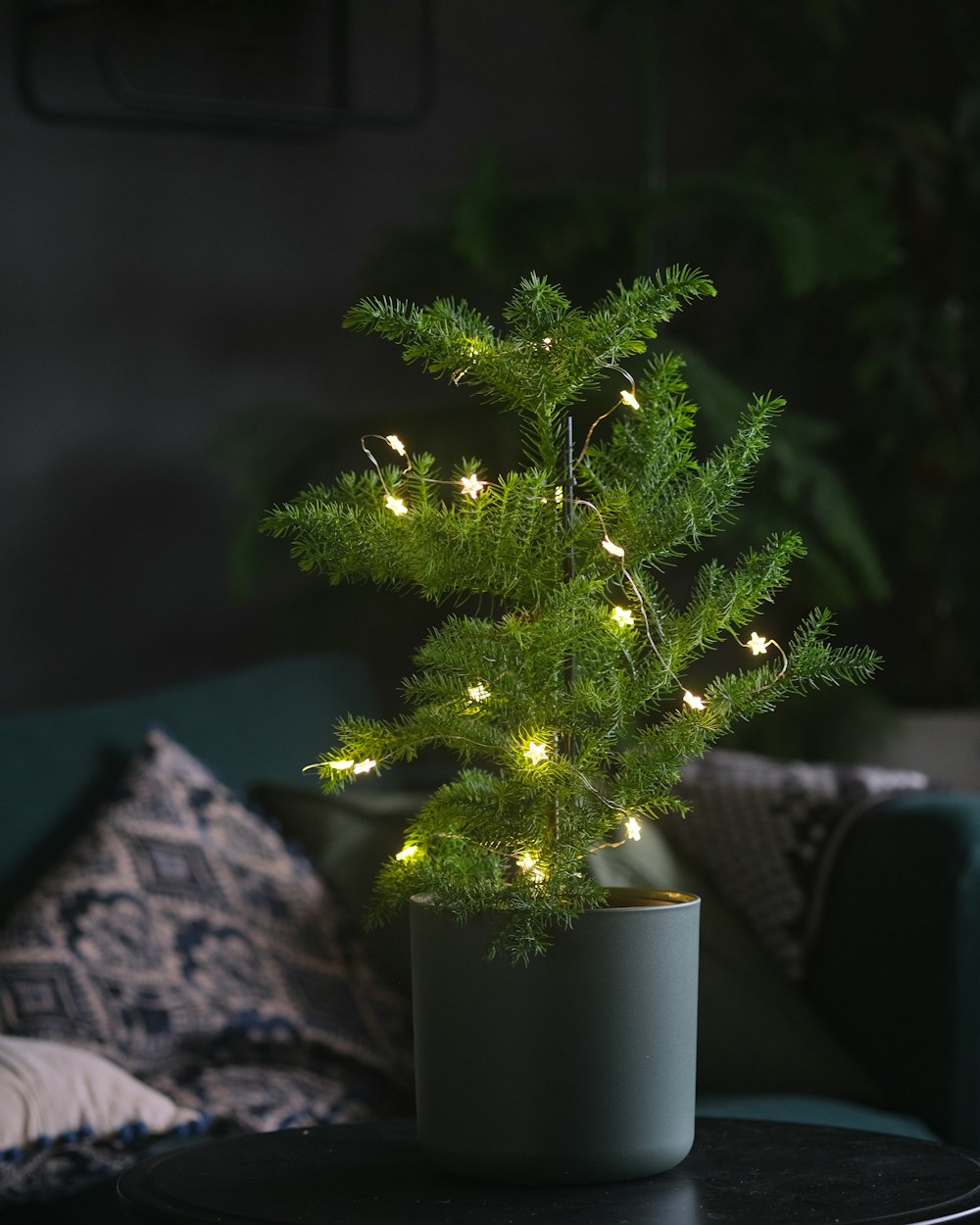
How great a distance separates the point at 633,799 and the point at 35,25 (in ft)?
5.56

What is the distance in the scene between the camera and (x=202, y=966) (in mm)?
1653

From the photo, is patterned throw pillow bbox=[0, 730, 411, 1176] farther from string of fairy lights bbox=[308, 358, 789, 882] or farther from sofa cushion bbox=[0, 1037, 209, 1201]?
string of fairy lights bbox=[308, 358, 789, 882]

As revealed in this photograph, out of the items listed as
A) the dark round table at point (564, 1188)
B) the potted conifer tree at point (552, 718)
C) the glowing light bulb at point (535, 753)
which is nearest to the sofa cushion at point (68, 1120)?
the dark round table at point (564, 1188)

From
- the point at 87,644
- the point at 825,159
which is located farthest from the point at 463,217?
the point at 87,644

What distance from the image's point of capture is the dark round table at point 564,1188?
0.88 meters

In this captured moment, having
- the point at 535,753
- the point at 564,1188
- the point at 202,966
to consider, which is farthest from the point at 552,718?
the point at 202,966

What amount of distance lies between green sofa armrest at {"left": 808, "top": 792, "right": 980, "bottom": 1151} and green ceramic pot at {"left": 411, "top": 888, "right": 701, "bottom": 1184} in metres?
0.75

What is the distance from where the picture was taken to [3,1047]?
1400 mm

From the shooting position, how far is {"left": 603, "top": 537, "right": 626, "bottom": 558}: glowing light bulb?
96cm

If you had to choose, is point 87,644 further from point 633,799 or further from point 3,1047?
point 633,799

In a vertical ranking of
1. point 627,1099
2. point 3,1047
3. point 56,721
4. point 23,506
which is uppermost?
point 23,506

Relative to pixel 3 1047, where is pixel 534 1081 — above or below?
above

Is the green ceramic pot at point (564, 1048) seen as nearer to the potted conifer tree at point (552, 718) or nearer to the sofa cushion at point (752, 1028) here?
the potted conifer tree at point (552, 718)

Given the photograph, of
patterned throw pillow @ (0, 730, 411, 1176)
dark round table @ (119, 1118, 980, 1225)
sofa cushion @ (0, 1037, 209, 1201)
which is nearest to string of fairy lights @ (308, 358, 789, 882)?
dark round table @ (119, 1118, 980, 1225)
